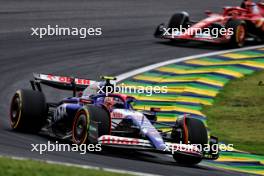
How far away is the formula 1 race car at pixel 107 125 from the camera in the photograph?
14109mm

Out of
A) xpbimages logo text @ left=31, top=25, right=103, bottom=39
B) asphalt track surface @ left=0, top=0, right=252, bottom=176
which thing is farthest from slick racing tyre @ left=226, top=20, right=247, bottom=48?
xpbimages logo text @ left=31, top=25, right=103, bottom=39

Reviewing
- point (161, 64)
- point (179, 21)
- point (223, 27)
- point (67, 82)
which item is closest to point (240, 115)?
point (67, 82)

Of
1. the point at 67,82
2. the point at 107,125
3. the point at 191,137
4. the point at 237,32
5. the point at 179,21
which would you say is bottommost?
the point at 191,137

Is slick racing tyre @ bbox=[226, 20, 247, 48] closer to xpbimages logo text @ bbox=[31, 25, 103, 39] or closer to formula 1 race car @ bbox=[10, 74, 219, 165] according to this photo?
xpbimages logo text @ bbox=[31, 25, 103, 39]

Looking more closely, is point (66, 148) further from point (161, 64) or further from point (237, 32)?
point (237, 32)

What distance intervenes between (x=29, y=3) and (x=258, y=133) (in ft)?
53.4

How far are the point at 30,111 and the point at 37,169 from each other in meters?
4.59

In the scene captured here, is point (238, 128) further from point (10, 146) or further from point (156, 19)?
point (156, 19)

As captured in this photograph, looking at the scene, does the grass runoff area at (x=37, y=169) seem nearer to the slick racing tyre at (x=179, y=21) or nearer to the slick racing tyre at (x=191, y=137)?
the slick racing tyre at (x=191, y=137)

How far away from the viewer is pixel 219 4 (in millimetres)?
35156

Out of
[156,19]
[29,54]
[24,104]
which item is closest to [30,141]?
[24,104]

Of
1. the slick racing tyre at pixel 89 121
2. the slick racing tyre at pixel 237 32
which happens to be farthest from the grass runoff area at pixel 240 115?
the slick racing tyre at pixel 237 32

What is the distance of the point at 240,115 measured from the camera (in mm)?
18781

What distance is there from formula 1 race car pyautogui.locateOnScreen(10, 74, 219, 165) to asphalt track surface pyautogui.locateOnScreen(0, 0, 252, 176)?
0.25 meters
